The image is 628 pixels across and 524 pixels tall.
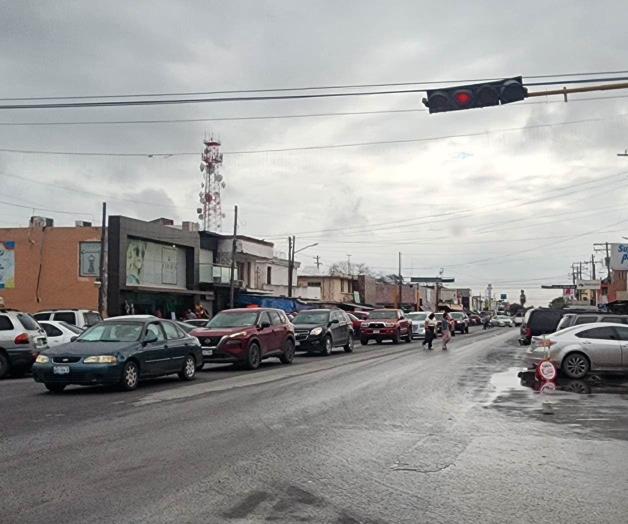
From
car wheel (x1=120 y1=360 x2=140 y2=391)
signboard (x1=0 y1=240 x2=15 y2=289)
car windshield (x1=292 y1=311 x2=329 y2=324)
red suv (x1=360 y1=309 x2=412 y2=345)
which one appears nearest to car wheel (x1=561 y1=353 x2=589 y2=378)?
car wheel (x1=120 y1=360 x2=140 y2=391)

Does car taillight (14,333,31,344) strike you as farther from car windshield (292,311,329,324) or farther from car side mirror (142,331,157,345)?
car windshield (292,311,329,324)

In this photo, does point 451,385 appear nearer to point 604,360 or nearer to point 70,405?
point 604,360

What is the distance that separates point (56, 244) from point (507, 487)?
3941 centimetres

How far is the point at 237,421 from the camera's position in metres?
11.6

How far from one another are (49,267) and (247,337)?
85.1ft

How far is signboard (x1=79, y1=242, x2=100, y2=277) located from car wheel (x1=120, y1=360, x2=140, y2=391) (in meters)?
28.0

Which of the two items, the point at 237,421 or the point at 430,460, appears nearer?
the point at 430,460

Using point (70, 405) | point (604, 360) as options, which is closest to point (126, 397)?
point (70, 405)

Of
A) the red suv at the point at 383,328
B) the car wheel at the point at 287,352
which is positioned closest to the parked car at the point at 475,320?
the red suv at the point at 383,328

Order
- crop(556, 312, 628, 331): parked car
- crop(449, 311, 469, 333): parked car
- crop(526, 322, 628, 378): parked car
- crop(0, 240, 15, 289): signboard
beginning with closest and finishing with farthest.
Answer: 1. crop(526, 322, 628, 378): parked car
2. crop(556, 312, 628, 331): parked car
3. crop(0, 240, 15, 289): signboard
4. crop(449, 311, 469, 333): parked car

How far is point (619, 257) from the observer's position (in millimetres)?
58875

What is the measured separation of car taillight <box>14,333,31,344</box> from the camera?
65.3 ft

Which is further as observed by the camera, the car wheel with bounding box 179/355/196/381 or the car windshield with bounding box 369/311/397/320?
the car windshield with bounding box 369/311/397/320

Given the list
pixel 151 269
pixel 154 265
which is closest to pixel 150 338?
pixel 151 269
